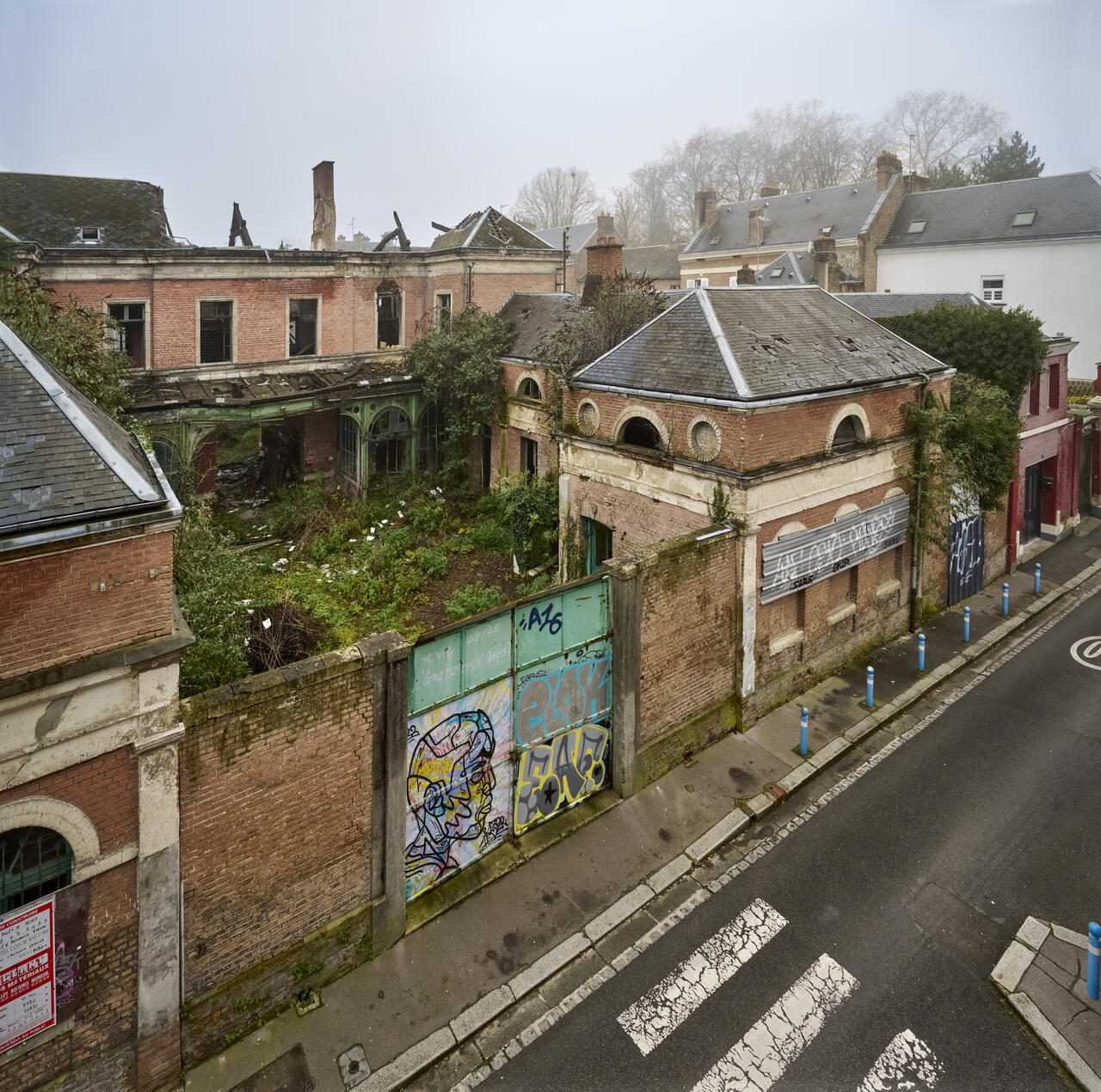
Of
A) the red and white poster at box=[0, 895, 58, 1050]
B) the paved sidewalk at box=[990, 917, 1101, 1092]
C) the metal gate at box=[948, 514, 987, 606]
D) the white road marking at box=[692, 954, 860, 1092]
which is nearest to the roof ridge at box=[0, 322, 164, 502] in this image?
the red and white poster at box=[0, 895, 58, 1050]

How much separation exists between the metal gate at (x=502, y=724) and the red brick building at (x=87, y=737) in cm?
251

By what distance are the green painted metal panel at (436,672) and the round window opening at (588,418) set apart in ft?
22.1

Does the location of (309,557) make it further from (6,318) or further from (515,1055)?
(515,1055)

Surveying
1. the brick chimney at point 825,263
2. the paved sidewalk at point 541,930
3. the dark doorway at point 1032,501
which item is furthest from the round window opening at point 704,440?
the brick chimney at point 825,263

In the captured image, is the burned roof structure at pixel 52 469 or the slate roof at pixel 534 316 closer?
the burned roof structure at pixel 52 469

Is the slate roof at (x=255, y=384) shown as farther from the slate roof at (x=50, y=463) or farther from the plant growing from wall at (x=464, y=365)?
the slate roof at (x=50, y=463)

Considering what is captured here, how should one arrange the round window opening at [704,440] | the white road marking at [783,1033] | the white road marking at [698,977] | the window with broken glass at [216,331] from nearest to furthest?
the white road marking at [783,1033]
the white road marking at [698,977]
the round window opening at [704,440]
the window with broken glass at [216,331]

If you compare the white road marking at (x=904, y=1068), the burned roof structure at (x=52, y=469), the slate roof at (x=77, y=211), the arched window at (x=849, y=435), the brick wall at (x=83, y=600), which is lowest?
the white road marking at (x=904, y=1068)

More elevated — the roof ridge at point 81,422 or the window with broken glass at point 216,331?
the window with broken glass at point 216,331

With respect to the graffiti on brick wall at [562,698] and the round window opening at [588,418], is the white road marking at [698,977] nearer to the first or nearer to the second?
the graffiti on brick wall at [562,698]

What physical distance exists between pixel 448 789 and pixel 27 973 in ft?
13.0

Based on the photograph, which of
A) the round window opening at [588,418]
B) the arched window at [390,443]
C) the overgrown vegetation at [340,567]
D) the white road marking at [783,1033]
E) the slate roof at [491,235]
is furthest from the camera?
the slate roof at [491,235]

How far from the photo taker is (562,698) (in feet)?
30.1

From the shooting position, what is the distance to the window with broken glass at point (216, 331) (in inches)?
848
